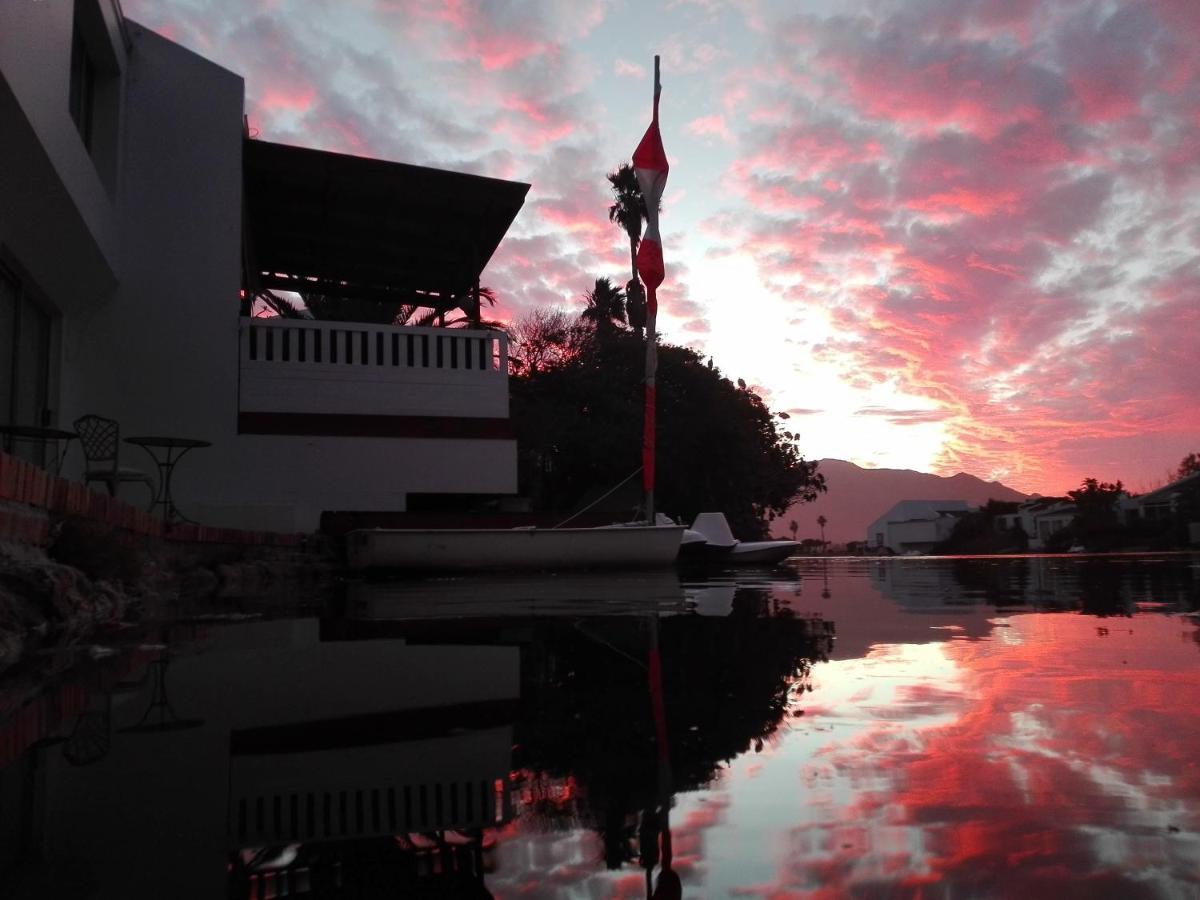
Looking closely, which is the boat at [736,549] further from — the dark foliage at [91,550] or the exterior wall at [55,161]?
the dark foliage at [91,550]

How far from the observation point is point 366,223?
13.7 m

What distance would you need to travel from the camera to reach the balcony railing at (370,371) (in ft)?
39.7

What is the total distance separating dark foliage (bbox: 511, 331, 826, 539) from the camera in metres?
23.2

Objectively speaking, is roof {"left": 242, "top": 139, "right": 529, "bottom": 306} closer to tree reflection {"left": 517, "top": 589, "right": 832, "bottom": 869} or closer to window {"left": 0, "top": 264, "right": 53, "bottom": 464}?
window {"left": 0, "top": 264, "right": 53, "bottom": 464}

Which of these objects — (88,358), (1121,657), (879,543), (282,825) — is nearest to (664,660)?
(1121,657)

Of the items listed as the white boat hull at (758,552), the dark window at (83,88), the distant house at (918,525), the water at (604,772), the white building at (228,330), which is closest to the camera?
the water at (604,772)

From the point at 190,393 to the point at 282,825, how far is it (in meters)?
11.4

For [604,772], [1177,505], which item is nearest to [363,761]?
[604,772]

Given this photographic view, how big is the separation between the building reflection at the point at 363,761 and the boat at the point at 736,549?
13439mm

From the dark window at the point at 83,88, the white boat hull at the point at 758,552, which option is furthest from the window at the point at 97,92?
the white boat hull at the point at 758,552

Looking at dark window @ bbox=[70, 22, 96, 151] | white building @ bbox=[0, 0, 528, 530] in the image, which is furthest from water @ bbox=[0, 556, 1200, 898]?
dark window @ bbox=[70, 22, 96, 151]

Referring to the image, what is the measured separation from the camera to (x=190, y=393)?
1151 cm

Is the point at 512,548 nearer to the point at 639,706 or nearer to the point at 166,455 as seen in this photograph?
the point at 166,455

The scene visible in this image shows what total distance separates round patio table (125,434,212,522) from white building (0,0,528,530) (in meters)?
0.29
